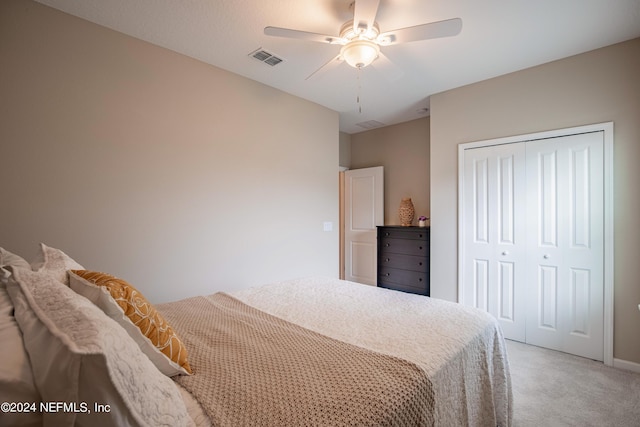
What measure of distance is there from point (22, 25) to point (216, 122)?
4.64 feet

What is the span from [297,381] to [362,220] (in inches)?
162

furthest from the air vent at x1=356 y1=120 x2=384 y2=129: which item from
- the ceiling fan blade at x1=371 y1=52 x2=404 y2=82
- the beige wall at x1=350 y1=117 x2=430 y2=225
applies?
the ceiling fan blade at x1=371 y1=52 x2=404 y2=82

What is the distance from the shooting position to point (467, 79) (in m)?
3.14

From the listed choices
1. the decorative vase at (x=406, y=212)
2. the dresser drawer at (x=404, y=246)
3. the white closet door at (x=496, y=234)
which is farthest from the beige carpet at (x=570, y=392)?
the decorative vase at (x=406, y=212)

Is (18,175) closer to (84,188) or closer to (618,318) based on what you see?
(84,188)

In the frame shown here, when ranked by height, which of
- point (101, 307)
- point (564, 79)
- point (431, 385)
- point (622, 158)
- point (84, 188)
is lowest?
point (431, 385)

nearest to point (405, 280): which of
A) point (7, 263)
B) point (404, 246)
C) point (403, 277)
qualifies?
point (403, 277)

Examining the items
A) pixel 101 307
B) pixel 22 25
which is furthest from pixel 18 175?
pixel 101 307

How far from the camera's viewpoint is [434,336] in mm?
1411

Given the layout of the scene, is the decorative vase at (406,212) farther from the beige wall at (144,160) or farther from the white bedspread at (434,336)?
the white bedspread at (434,336)

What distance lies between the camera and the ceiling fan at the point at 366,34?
1.69 meters

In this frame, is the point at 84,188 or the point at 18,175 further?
the point at 84,188

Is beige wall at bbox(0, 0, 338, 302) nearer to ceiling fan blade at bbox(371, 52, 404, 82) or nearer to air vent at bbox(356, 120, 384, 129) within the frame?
ceiling fan blade at bbox(371, 52, 404, 82)

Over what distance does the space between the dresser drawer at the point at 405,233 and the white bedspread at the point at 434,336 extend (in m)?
1.92
